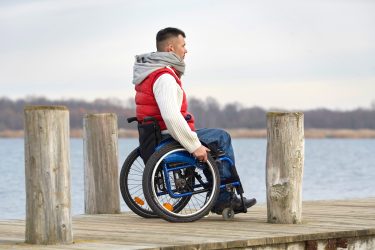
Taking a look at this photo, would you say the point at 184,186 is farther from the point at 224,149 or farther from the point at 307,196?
the point at 307,196

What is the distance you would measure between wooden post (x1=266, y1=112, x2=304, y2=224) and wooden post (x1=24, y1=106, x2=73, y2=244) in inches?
81.9

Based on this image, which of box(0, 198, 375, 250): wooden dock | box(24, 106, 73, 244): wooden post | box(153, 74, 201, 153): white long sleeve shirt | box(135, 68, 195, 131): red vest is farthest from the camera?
box(135, 68, 195, 131): red vest

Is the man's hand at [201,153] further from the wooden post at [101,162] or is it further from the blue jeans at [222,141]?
the wooden post at [101,162]

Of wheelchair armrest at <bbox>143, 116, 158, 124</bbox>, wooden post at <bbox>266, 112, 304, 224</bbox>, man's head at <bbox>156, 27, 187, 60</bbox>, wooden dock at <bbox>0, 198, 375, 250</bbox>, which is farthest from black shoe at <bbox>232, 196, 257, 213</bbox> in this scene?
man's head at <bbox>156, 27, 187, 60</bbox>

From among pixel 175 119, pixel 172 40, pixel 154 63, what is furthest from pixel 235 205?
pixel 172 40

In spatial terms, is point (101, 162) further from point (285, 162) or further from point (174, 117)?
point (285, 162)

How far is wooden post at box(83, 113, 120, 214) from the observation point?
10469 millimetres

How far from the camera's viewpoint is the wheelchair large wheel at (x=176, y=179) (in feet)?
29.1

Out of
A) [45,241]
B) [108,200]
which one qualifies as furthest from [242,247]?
[108,200]

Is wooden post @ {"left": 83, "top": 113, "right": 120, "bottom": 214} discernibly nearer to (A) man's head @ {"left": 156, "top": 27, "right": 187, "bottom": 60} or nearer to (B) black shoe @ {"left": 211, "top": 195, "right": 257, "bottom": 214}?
(A) man's head @ {"left": 156, "top": 27, "right": 187, "bottom": 60}

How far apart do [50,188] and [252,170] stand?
1583 inches

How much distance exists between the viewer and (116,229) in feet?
28.5

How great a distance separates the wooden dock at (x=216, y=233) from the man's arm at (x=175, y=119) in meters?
0.60

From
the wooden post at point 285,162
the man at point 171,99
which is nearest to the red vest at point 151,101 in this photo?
the man at point 171,99
